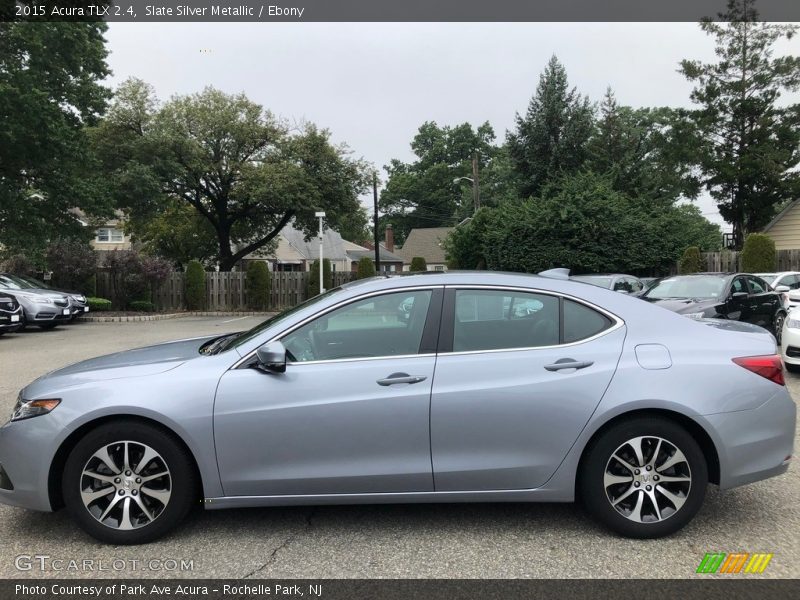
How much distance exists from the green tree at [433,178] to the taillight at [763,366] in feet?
240

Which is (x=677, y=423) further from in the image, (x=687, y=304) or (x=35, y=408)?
(x=687, y=304)

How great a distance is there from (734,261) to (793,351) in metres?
18.6

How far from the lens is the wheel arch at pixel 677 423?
340cm

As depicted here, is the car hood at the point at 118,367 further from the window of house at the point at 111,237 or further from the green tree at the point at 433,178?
the green tree at the point at 433,178

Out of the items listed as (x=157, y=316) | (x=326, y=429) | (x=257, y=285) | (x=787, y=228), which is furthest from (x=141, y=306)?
(x=787, y=228)

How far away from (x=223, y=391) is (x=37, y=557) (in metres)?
1.34

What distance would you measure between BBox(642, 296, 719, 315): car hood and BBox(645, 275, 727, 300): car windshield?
0.36m

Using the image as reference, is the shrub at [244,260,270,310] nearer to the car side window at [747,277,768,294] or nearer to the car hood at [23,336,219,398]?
the car side window at [747,277,768,294]

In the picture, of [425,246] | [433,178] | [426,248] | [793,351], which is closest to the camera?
[793,351]

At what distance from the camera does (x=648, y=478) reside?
340 cm

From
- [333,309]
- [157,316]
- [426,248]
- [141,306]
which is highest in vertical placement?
[426,248]

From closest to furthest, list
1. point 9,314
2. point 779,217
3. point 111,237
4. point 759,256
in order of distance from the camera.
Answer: point 9,314 → point 759,256 → point 779,217 → point 111,237

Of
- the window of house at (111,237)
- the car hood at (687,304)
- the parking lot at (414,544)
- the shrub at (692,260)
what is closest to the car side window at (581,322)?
the parking lot at (414,544)

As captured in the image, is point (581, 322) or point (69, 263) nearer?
point (581, 322)
